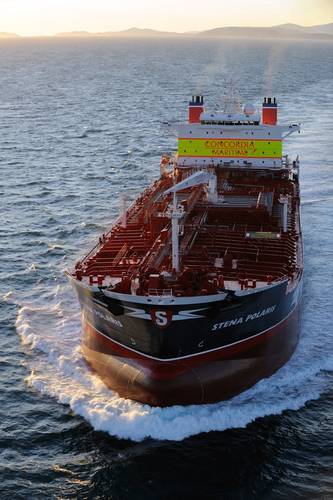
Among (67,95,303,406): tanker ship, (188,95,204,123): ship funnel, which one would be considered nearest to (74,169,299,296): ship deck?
(67,95,303,406): tanker ship

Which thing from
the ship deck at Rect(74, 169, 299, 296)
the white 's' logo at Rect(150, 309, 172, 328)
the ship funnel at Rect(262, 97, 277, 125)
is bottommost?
the white 's' logo at Rect(150, 309, 172, 328)

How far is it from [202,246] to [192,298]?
7023 millimetres

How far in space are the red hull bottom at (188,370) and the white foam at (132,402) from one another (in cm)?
32

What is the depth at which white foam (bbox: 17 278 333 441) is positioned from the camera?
2359 centimetres

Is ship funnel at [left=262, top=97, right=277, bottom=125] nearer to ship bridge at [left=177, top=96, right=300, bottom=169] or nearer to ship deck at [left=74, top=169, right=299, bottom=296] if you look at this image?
ship bridge at [left=177, top=96, right=300, bottom=169]

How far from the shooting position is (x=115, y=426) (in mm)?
23547

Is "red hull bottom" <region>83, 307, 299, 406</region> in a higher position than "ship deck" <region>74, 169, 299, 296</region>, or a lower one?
lower

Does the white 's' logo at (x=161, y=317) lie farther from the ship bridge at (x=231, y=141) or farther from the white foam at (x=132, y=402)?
the ship bridge at (x=231, y=141)

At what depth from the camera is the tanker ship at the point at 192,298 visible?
2384 cm

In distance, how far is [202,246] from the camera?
97.5 feet

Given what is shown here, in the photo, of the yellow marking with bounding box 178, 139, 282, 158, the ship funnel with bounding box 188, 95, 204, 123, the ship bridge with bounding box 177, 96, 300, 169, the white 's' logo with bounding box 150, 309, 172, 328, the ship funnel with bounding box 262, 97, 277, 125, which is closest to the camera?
the white 's' logo with bounding box 150, 309, 172, 328

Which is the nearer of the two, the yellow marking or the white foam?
the white foam

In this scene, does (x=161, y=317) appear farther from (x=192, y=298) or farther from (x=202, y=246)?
(x=202, y=246)

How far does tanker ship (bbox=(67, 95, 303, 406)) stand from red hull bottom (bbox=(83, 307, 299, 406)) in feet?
0.12
